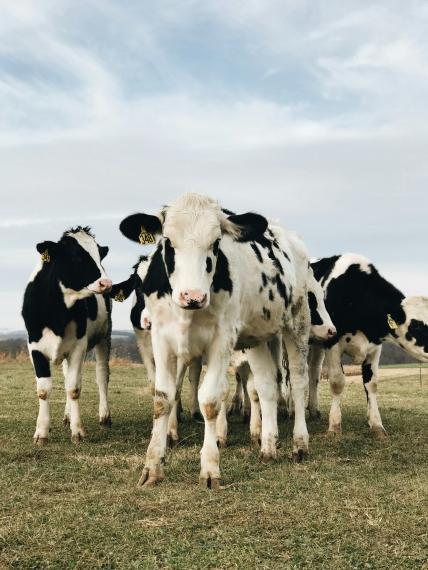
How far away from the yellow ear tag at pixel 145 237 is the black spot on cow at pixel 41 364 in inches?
130

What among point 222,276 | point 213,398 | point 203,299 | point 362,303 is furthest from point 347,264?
point 203,299

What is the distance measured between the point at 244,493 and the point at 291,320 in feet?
9.89

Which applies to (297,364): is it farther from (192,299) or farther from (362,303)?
(192,299)

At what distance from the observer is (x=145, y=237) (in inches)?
277

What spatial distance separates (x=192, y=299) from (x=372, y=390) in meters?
5.78

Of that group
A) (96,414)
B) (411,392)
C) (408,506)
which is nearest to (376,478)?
(408,506)

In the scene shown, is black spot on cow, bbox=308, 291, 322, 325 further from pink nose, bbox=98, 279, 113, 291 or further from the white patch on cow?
pink nose, bbox=98, 279, 113, 291

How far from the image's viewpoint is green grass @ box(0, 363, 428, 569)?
4602 mm

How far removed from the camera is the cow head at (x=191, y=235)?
20.1 ft

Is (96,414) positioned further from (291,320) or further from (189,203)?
(189,203)

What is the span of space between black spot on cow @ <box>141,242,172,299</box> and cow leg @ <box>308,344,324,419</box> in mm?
5927

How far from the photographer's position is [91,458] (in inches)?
311

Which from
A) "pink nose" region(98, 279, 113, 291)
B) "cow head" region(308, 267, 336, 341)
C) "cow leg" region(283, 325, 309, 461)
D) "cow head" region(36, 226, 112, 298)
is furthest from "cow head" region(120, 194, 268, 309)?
"cow head" region(308, 267, 336, 341)

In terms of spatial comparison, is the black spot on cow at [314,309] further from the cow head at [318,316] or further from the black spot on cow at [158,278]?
the black spot on cow at [158,278]
